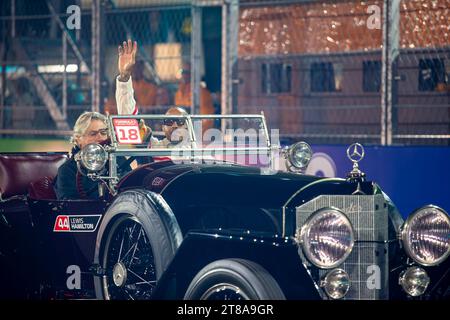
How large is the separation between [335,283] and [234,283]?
48 centimetres

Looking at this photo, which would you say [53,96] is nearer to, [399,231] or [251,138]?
[251,138]

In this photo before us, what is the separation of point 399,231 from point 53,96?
8.07m

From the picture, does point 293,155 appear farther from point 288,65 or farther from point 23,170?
point 288,65

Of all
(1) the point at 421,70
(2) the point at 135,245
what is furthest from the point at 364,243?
(1) the point at 421,70

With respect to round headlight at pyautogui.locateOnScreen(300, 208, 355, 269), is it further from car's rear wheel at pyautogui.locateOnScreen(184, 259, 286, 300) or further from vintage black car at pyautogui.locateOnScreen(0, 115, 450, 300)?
car's rear wheel at pyautogui.locateOnScreen(184, 259, 286, 300)

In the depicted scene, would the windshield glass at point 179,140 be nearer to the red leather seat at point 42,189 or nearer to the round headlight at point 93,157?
the round headlight at point 93,157

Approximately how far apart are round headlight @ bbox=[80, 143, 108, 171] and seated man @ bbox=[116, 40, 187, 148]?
57 centimetres

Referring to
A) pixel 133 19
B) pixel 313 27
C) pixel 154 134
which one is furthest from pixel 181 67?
pixel 154 134

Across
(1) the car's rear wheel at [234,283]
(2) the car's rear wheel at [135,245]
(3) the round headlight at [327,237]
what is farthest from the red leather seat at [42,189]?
(3) the round headlight at [327,237]

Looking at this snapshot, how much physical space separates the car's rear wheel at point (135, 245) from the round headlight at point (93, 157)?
298 mm

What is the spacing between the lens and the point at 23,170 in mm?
6676

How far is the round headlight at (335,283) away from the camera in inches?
182

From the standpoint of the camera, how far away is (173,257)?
4.91 metres
